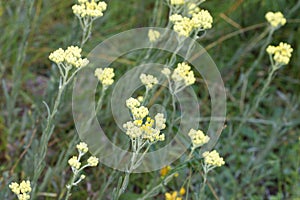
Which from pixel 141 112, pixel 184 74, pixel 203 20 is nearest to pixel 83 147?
pixel 141 112

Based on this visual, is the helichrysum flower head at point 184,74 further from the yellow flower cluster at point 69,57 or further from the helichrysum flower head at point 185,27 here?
the yellow flower cluster at point 69,57

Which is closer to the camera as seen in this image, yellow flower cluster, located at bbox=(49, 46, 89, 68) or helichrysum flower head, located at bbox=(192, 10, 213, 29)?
yellow flower cluster, located at bbox=(49, 46, 89, 68)

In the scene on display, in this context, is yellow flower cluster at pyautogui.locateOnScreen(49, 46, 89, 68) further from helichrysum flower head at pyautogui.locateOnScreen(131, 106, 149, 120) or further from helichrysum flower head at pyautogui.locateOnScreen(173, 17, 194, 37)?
helichrysum flower head at pyautogui.locateOnScreen(173, 17, 194, 37)

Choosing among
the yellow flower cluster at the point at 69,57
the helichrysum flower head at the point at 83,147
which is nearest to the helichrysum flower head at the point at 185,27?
the yellow flower cluster at the point at 69,57

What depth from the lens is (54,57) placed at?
1249mm

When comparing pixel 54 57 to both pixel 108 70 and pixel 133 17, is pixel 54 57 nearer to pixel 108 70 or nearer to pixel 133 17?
pixel 108 70

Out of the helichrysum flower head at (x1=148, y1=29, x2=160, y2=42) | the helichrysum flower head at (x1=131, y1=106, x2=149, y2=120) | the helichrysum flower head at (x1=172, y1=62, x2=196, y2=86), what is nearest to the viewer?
the helichrysum flower head at (x1=131, y1=106, x2=149, y2=120)

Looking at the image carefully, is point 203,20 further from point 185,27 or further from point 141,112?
point 141,112

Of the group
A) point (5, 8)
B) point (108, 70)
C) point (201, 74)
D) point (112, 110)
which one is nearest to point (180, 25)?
point (108, 70)

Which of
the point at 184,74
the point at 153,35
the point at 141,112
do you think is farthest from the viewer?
the point at 153,35

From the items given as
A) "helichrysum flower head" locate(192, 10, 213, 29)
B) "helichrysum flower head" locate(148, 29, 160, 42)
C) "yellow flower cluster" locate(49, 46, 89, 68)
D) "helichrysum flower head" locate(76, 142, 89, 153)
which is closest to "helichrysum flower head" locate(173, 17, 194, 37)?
"helichrysum flower head" locate(192, 10, 213, 29)

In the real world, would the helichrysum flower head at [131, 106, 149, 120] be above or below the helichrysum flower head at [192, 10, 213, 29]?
below

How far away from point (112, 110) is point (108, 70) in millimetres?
535

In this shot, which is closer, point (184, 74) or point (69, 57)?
point (69, 57)
